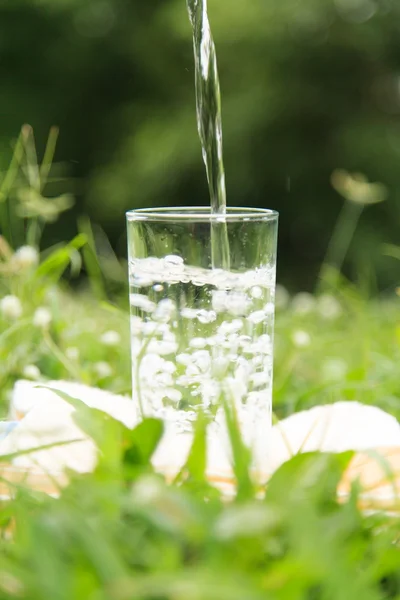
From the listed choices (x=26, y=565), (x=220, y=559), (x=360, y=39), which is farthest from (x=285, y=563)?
(x=360, y=39)

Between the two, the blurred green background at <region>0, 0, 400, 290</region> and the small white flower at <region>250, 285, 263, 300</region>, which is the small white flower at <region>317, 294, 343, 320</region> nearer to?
the small white flower at <region>250, 285, 263, 300</region>

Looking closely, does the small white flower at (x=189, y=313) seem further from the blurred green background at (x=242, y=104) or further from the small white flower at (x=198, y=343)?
the blurred green background at (x=242, y=104)

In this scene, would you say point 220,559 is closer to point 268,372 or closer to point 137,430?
point 137,430

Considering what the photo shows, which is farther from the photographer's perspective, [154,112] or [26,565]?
[154,112]

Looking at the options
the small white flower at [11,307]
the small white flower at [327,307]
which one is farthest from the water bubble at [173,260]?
the small white flower at [327,307]

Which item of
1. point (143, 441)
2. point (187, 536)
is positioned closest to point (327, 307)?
point (143, 441)

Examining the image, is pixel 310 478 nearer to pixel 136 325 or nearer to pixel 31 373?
pixel 136 325
